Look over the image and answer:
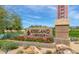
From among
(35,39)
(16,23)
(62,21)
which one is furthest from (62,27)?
(16,23)

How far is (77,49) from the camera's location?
1.88 m

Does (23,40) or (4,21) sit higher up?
(4,21)

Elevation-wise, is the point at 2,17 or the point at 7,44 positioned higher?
the point at 2,17

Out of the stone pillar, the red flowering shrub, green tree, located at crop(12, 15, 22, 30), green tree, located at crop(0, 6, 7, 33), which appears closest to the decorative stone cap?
the stone pillar

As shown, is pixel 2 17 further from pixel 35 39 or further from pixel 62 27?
pixel 62 27

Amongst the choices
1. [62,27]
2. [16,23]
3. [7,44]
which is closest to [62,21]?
[62,27]

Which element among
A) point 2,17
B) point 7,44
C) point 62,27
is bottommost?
point 7,44

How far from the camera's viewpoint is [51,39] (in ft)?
6.23

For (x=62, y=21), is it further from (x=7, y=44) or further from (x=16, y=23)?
(x=7, y=44)

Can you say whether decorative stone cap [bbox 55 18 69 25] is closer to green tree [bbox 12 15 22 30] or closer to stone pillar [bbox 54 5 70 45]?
stone pillar [bbox 54 5 70 45]
